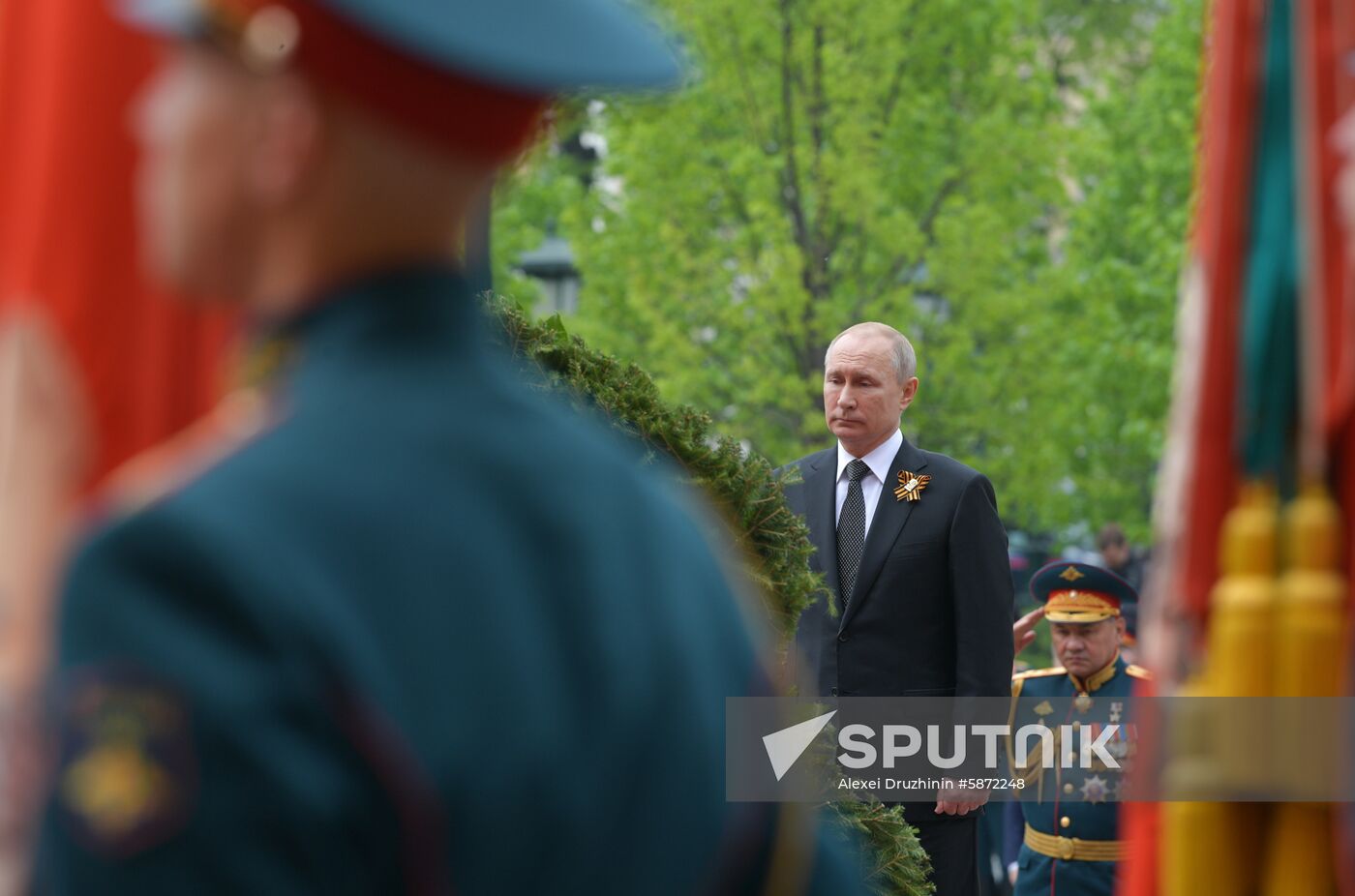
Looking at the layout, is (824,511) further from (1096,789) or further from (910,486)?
(1096,789)

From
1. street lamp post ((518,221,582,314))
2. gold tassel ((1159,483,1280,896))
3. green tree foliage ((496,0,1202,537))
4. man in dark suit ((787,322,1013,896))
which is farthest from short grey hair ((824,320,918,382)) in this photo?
street lamp post ((518,221,582,314))

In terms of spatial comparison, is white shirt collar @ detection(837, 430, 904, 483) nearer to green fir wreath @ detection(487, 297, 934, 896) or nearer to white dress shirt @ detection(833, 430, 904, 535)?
white dress shirt @ detection(833, 430, 904, 535)

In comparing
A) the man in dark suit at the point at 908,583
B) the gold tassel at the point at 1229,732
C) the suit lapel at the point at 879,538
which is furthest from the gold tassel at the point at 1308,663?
the suit lapel at the point at 879,538

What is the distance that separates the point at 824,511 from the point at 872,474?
216 mm

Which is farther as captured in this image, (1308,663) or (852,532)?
(852,532)

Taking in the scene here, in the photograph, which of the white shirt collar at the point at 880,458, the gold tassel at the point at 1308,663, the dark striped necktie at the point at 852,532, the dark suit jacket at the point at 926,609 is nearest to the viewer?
the gold tassel at the point at 1308,663

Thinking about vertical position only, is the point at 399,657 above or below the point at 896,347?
below

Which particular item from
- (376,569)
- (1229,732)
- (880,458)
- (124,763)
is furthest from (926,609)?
(124,763)

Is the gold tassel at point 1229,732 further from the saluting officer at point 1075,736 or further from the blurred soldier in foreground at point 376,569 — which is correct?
the saluting officer at point 1075,736

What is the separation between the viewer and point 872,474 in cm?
675

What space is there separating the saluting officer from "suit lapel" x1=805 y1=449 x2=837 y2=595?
1334 millimetres

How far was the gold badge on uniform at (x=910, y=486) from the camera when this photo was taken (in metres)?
6.64

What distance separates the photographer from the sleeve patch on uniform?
1160 mm

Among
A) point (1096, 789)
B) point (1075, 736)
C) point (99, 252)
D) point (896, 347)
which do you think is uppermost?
point (896, 347)
